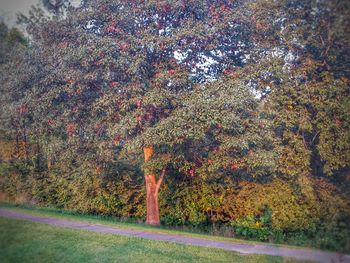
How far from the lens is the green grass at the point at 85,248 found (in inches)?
230

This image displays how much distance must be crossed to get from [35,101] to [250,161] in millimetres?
6213

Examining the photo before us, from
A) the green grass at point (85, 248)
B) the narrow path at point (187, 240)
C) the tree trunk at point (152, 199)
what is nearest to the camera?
the green grass at point (85, 248)

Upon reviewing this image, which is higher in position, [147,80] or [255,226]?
[147,80]

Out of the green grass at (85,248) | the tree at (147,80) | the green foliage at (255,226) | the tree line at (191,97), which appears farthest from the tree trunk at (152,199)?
the green grass at (85,248)

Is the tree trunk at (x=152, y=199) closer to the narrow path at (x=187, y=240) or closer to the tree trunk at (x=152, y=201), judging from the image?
the tree trunk at (x=152, y=201)

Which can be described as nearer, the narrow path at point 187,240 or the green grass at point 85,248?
the green grass at point 85,248

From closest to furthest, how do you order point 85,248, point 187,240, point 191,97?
point 85,248
point 187,240
point 191,97

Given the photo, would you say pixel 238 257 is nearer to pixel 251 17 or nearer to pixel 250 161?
pixel 250 161

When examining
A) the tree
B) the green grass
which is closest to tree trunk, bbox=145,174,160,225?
the tree

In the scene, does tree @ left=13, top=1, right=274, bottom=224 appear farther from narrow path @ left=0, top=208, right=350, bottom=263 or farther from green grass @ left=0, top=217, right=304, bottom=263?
green grass @ left=0, top=217, right=304, bottom=263

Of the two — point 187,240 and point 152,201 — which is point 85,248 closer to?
point 187,240

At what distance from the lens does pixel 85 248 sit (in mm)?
6871

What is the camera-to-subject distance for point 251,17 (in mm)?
11258

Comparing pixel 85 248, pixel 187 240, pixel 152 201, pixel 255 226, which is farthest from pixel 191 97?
pixel 85 248
